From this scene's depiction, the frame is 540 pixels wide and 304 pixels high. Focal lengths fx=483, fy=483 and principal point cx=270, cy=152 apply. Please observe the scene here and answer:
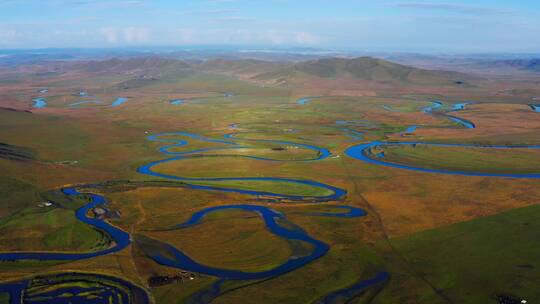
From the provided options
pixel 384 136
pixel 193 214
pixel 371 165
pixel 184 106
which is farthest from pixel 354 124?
pixel 193 214

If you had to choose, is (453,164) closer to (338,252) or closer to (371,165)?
(371,165)

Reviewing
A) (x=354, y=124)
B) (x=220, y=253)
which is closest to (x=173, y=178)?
(x=220, y=253)

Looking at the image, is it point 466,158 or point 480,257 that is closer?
point 480,257

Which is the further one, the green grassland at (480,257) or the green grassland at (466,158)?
the green grassland at (466,158)

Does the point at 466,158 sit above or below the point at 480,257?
above

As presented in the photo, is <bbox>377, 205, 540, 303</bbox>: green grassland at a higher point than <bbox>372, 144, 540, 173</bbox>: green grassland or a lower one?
lower

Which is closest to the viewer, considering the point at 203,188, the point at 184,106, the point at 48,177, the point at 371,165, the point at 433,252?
the point at 433,252

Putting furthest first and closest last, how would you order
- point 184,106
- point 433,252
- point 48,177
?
1. point 184,106
2. point 48,177
3. point 433,252

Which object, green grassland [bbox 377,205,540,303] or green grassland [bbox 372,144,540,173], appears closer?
green grassland [bbox 377,205,540,303]

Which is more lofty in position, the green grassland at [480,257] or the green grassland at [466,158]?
the green grassland at [466,158]

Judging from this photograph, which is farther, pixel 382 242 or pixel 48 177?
pixel 48 177
